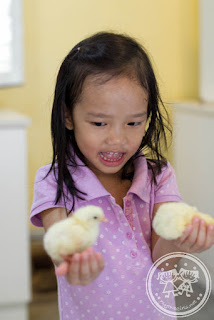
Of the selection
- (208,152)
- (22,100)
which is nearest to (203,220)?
(208,152)

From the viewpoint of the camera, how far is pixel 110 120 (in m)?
0.43

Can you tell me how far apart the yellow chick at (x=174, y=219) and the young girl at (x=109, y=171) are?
4 cm

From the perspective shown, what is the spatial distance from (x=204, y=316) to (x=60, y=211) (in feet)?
0.47

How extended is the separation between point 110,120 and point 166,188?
111 millimetres

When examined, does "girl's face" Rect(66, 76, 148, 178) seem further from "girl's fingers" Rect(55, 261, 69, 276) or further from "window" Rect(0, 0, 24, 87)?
"window" Rect(0, 0, 24, 87)

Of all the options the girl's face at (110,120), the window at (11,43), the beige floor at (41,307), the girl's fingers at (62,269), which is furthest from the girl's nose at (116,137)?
the window at (11,43)

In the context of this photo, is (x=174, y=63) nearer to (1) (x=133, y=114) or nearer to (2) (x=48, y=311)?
(2) (x=48, y=311)

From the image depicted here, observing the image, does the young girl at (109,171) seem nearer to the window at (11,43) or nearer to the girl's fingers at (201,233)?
the girl's fingers at (201,233)

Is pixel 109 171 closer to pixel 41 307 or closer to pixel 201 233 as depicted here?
pixel 201 233

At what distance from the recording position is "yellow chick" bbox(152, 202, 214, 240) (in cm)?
39

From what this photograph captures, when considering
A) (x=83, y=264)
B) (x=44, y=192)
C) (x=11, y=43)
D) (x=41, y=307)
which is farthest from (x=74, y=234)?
(x=11, y=43)

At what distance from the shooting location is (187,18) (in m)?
1.82

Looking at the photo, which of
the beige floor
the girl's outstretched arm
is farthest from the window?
the girl's outstretched arm

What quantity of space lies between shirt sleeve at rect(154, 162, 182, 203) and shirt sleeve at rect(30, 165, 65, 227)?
87 mm
